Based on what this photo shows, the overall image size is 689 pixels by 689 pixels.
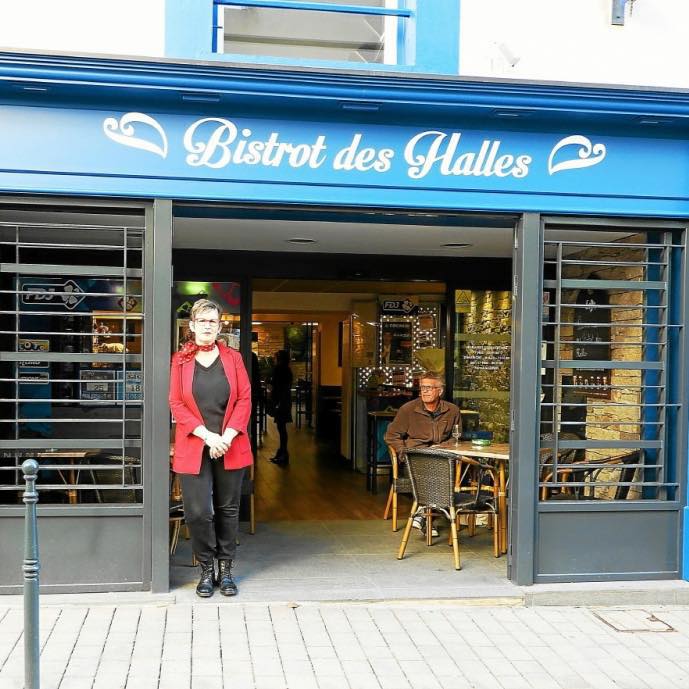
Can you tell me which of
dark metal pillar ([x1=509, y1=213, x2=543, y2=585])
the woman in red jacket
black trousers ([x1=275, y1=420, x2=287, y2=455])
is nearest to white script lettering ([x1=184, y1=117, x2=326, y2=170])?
the woman in red jacket

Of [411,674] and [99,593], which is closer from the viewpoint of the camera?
[411,674]

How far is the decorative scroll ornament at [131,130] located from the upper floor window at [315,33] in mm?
1202

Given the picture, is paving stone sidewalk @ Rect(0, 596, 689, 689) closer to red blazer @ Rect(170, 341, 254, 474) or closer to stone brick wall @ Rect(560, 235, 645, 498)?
red blazer @ Rect(170, 341, 254, 474)

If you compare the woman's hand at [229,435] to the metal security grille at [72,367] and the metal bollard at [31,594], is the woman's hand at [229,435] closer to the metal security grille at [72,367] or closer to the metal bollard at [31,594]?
the metal security grille at [72,367]

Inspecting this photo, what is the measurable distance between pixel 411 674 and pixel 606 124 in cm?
393

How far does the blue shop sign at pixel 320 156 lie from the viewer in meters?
5.27

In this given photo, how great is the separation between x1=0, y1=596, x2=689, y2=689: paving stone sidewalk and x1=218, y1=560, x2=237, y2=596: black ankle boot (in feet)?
0.30

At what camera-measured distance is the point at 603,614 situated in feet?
18.1

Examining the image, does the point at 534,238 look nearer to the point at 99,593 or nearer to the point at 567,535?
the point at 567,535

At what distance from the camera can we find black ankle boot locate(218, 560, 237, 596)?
548 centimetres

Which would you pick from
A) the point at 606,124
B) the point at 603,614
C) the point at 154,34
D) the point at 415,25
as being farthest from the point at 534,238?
the point at 154,34

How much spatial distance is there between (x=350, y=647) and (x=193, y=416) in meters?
1.79

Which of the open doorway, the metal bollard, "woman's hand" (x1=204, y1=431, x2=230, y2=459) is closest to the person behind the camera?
the metal bollard

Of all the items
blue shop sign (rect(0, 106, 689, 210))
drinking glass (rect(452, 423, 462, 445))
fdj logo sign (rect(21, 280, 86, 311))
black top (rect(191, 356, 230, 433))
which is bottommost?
drinking glass (rect(452, 423, 462, 445))
